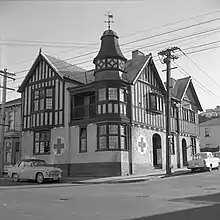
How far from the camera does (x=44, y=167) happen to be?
2183 cm

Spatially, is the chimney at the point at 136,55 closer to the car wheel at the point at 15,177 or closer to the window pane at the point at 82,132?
the window pane at the point at 82,132

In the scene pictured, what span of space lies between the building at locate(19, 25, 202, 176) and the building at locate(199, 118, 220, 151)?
29.5 meters

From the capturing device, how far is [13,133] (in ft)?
112

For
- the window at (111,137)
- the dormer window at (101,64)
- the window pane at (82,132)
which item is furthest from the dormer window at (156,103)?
the window pane at (82,132)

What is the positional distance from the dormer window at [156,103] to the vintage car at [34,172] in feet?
38.4

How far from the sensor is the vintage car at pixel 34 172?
2144cm

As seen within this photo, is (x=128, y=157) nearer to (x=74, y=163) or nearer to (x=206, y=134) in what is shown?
(x=74, y=163)

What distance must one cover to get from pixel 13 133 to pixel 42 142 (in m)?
5.46

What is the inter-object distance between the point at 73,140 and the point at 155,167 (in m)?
8.25

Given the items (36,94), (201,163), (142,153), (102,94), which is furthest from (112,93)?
(201,163)

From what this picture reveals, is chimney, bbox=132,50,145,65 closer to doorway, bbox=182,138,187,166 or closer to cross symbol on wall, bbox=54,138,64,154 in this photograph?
cross symbol on wall, bbox=54,138,64,154

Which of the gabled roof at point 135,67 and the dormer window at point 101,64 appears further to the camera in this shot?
the gabled roof at point 135,67

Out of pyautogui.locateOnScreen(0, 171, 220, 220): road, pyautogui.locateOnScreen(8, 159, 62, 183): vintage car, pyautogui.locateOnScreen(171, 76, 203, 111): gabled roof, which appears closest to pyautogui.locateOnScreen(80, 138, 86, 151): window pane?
pyautogui.locateOnScreen(8, 159, 62, 183): vintage car

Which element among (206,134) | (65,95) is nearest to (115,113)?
(65,95)
